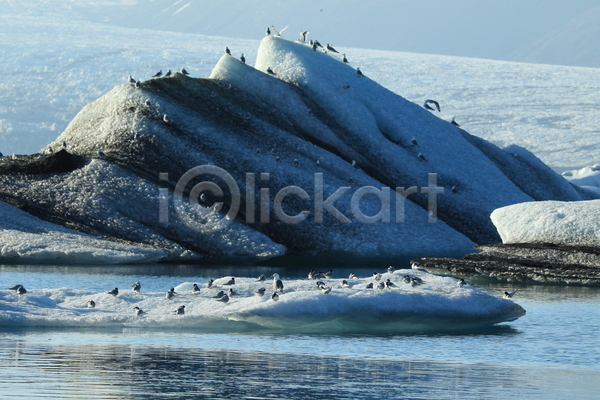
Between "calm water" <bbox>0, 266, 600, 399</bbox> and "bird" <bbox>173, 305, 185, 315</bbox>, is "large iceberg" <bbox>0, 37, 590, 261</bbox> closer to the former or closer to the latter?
"bird" <bbox>173, 305, 185, 315</bbox>

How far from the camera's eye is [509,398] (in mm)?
15156

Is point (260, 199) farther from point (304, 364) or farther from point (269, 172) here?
point (304, 364)

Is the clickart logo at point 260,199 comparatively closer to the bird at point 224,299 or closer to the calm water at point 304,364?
the calm water at point 304,364

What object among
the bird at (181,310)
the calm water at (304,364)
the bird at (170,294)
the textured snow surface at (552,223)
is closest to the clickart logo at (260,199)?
the textured snow surface at (552,223)

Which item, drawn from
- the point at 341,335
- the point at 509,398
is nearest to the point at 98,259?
the point at 341,335

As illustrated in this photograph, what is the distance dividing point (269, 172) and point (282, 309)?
2287 cm

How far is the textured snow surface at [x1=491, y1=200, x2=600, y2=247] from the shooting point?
36.5m

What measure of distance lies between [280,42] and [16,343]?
35259mm

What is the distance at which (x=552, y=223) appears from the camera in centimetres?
3731

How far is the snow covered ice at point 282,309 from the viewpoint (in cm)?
2125

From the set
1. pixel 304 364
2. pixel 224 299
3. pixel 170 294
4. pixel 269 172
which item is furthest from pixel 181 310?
pixel 269 172

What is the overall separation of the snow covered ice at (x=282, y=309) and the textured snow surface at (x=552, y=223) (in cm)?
1357

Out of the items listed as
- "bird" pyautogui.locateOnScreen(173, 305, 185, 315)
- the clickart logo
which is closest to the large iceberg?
the clickart logo

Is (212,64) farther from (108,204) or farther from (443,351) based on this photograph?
(443,351)
